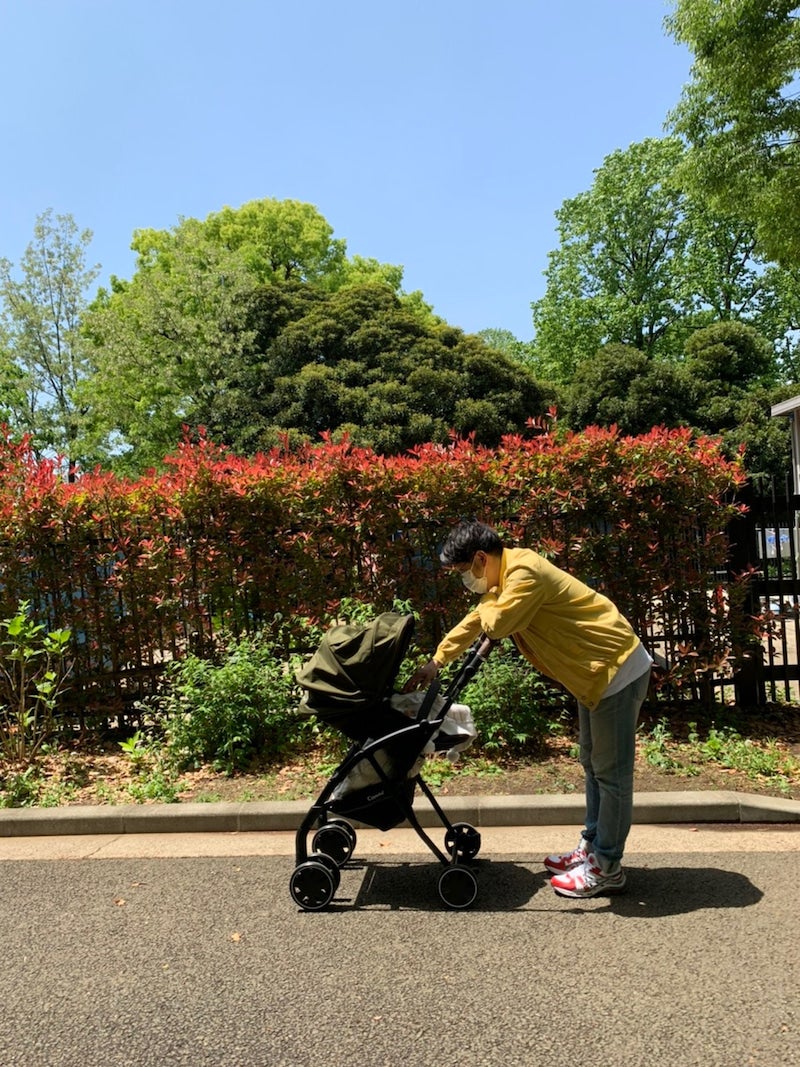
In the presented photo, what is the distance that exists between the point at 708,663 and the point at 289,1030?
15.6ft

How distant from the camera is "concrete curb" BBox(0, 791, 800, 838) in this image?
4.93 meters

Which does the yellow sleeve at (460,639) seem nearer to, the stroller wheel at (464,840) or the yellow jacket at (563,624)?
the yellow jacket at (563,624)

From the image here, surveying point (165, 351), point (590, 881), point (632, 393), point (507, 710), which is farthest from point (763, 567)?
point (632, 393)

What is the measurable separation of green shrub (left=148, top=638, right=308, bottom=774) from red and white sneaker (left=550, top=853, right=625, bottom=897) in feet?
9.38

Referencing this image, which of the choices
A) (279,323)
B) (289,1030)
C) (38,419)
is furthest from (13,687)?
(279,323)

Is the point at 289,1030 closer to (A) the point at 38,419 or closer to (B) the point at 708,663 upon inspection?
(B) the point at 708,663

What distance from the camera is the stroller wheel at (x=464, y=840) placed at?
4.22 meters

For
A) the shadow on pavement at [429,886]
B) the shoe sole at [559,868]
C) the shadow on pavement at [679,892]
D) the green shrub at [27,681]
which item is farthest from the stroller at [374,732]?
the green shrub at [27,681]

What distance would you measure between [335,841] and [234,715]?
207 cm

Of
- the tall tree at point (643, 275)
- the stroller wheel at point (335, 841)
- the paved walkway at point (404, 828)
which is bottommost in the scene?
the paved walkway at point (404, 828)

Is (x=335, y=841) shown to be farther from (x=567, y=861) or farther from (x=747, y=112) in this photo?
(x=747, y=112)

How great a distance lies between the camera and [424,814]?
16.3 feet

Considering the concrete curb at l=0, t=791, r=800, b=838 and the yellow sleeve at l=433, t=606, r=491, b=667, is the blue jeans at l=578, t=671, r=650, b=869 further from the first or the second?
the concrete curb at l=0, t=791, r=800, b=838

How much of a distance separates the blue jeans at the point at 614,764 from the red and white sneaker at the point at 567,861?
0.26m
